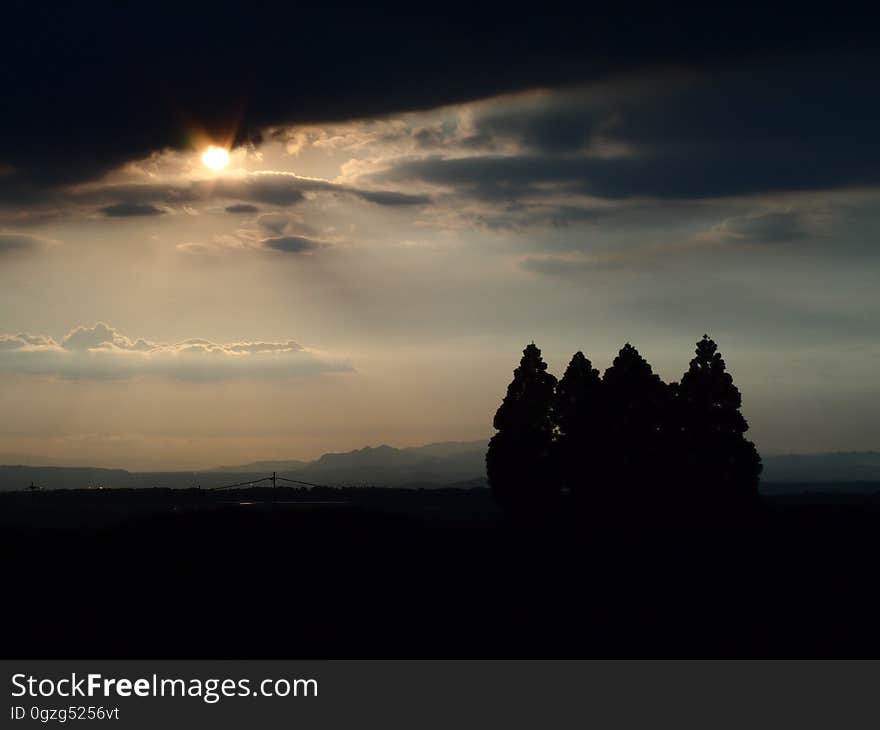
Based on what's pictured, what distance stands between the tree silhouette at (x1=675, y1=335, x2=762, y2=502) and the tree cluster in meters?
0.07

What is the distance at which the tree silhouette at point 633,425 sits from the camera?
8006cm

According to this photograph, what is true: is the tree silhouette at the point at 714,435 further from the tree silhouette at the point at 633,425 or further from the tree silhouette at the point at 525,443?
the tree silhouette at the point at 525,443

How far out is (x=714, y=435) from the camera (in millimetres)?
79875

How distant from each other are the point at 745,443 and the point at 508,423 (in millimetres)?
16478

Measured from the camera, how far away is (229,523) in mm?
71000

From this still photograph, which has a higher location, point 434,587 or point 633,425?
point 633,425

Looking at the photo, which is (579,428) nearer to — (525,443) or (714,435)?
(525,443)

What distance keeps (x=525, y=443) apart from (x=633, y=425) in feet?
25.2

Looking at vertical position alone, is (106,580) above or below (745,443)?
below

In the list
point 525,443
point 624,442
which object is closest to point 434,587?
point 525,443

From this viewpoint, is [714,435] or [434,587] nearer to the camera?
[434,587]
